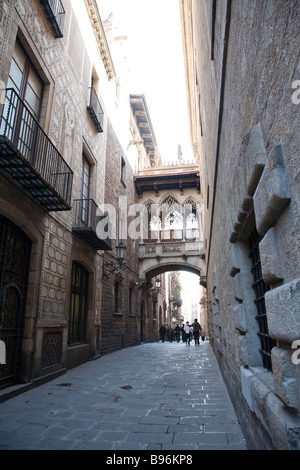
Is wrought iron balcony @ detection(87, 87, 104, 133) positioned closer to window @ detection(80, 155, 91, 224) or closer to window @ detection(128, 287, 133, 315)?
window @ detection(80, 155, 91, 224)

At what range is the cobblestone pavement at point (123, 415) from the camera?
2.95m

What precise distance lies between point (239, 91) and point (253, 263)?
152 cm

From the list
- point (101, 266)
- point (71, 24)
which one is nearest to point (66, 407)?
point (101, 266)

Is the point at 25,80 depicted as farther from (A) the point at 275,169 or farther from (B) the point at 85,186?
(A) the point at 275,169

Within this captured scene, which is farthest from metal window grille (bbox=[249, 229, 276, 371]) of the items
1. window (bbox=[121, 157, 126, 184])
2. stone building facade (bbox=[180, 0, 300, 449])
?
window (bbox=[121, 157, 126, 184])

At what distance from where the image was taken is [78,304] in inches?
357

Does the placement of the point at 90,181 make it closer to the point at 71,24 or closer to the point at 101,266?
the point at 101,266

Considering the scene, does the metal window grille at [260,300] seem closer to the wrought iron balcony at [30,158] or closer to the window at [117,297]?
the wrought iron balcony at [30,158]

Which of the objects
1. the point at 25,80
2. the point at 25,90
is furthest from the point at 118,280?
the point at 25,80

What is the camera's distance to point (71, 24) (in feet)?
28.5

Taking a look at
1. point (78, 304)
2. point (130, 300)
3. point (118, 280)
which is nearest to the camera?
point (78, 304)

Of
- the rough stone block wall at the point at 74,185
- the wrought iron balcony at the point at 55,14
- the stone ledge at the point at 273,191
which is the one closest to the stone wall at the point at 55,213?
the rough stone block wall at the point at 74,185

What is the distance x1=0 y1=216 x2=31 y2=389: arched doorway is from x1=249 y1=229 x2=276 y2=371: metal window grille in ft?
14.0

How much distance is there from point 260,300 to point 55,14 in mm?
8085
